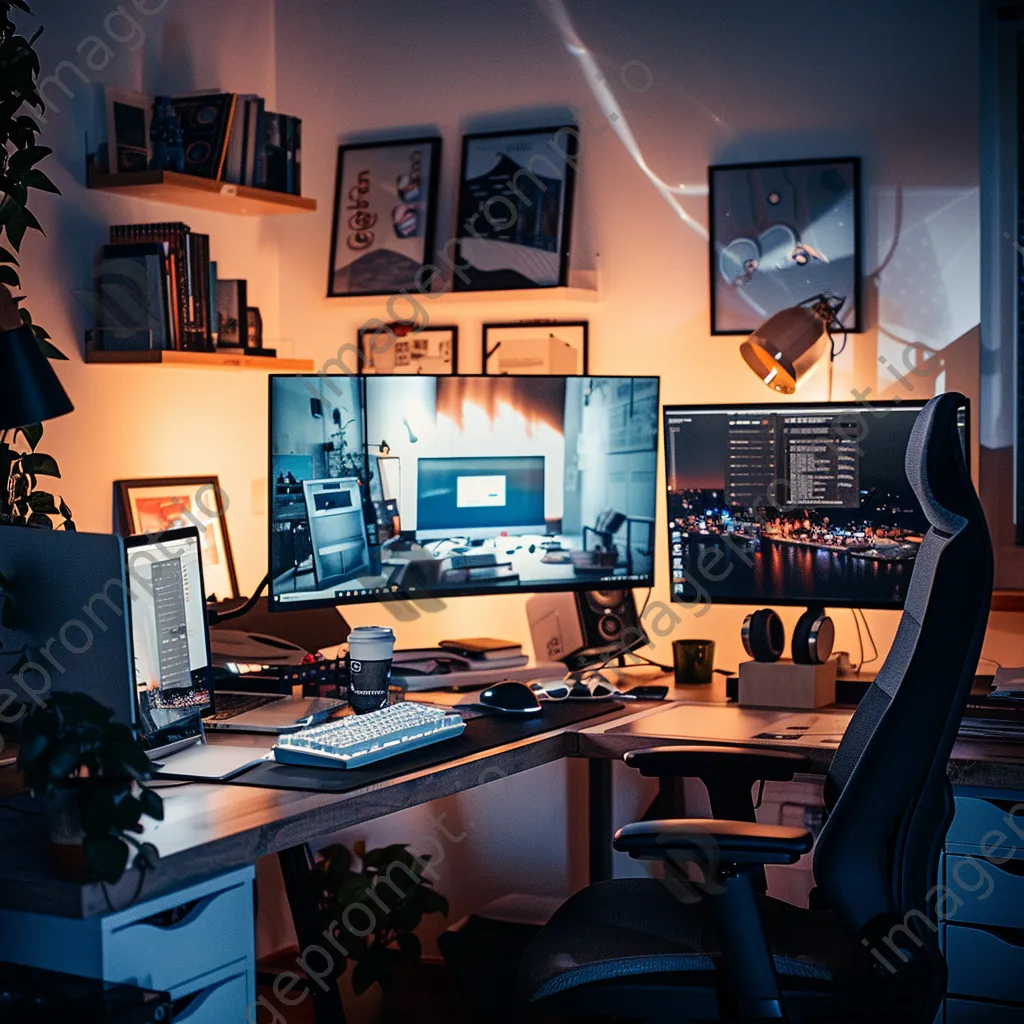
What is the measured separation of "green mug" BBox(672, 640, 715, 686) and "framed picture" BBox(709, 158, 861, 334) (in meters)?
0.77

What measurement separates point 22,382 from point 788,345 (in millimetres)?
1646

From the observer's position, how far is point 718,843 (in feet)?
6.20

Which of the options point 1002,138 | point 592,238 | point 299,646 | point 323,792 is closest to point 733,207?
point 592,238

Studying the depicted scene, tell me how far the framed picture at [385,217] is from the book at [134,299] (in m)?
0.71

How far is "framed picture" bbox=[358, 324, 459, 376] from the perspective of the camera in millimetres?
3662

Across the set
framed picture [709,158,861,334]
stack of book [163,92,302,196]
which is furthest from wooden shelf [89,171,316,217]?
framed picture [709,158,861,334]

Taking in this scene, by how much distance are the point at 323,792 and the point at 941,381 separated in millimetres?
1807

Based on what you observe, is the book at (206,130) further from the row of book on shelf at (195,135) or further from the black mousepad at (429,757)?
the black mousepad at (429,757)

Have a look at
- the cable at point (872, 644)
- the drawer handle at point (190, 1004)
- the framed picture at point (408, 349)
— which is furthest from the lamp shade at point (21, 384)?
→ the cable at point (872, 644)

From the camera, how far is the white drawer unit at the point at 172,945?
5.67 feet

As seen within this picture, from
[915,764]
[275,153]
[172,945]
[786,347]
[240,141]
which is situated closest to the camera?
[172,945]

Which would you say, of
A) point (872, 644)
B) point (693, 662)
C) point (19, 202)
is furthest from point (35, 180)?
point (872, 644)

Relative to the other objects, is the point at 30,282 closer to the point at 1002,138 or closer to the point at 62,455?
the point at 62,455

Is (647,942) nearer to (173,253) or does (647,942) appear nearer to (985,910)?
(985,910)
